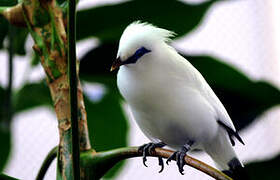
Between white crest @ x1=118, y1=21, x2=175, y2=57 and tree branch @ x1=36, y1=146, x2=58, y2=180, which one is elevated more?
white crest @ x1=118, y1=21, x2=175, y2=57

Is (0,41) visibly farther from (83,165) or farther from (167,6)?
(83,165)

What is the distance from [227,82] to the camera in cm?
61

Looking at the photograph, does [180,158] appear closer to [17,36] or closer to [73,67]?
[73,67]

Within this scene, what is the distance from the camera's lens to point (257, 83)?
0.62 m

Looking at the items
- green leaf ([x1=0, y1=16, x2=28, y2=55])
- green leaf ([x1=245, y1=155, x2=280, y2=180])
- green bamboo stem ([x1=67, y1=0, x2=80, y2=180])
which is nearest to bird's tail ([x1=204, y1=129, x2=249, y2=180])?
green bamboo stem ([x1=67, y1=0, x2=80, y2=180])

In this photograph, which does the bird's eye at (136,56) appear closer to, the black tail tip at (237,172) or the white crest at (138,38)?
the white crest at (138,38)

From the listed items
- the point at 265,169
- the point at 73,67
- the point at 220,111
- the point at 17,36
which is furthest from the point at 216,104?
the point at 17,36

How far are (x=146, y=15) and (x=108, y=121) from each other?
200 millimetres

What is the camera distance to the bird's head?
0.25 meters

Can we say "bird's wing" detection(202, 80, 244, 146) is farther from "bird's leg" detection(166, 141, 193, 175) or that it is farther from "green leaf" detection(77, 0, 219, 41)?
"green leaf" detection(77, 0, 219, 41)

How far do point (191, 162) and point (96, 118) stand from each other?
0.47m

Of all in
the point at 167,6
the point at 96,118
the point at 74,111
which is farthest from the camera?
the point at 96,118

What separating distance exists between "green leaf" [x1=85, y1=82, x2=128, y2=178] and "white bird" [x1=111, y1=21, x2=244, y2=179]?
1.26 feet

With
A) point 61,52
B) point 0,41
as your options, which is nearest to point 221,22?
point 0,41
